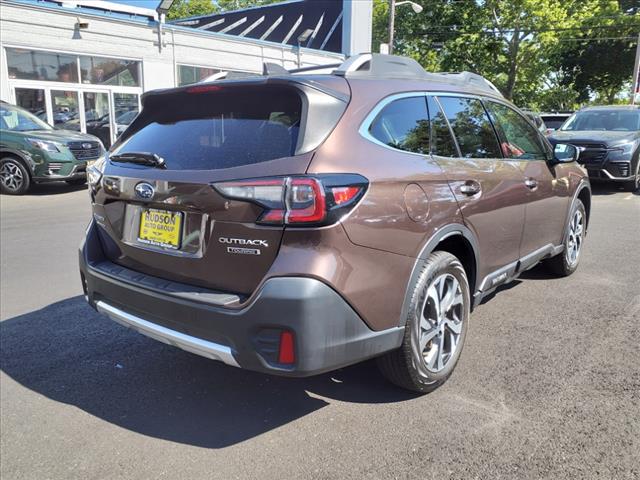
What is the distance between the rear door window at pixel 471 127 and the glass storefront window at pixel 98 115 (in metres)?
16.0

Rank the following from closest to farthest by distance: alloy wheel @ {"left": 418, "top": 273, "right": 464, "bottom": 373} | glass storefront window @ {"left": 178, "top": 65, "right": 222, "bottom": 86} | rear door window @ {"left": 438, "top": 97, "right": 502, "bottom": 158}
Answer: alloy wheel @ {"left": 418, "top": 273, "right": 464, "bottom": 373} < rear door window @ {"left": 438, "top": 97, "right": 502, "bottom": 158} < glass storefront window @ {"left": 178, "top": 65, "right": 222, "bottom": 86}

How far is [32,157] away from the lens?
11258mm

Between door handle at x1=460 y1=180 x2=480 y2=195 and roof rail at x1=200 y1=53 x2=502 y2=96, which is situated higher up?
roof rail at x1=200 y1=53 x2=502 y2=96

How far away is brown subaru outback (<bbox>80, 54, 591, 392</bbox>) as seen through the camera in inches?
99.0

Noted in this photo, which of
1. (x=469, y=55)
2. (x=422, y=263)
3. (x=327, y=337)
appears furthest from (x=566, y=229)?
(x=469, y=55)

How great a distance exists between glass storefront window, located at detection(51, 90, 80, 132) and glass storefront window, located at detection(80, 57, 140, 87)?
0.72 m

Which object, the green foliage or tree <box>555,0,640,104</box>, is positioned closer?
the green foliage

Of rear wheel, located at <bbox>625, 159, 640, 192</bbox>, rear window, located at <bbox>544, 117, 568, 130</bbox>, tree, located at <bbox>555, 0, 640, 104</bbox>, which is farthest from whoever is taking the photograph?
tree, located at <bbox>555, 0, 640, 104</bbox>

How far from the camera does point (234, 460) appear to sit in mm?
2691

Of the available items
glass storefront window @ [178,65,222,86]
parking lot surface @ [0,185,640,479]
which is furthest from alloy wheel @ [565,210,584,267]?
glass storefront window @ [178,65,222,86]

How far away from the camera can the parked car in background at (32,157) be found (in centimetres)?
1126

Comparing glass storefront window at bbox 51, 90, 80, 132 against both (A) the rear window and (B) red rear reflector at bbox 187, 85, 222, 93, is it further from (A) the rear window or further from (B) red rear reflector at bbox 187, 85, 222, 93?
(A) the rear window

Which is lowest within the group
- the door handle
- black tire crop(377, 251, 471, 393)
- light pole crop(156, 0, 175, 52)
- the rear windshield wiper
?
black tire crop(377, 251, 471, 393)

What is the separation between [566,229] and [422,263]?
275 cm
